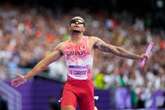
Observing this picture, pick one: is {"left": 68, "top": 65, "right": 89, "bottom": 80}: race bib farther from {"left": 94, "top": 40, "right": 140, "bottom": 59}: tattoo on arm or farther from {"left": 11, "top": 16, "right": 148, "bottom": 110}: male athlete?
{"left": 94, "top": 40, "right": 140, "bottom": 59}: tattoo on arm

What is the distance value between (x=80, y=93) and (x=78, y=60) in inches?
20.6

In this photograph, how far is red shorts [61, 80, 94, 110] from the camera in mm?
9680

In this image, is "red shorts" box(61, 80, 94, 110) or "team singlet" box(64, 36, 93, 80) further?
"team singlet" box(64, 36, 93, 80)

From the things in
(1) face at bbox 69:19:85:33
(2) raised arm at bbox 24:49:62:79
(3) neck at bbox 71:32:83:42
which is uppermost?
(1) face at bbox 69:19:85:33

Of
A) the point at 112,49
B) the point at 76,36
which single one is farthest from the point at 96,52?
the point at 76,36

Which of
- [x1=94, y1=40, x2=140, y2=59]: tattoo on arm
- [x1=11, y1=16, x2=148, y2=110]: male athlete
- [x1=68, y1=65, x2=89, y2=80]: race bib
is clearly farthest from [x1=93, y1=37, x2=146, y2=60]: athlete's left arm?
[x1=68, y1=65, x2=89, y2=80]: race bib

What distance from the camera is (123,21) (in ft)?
90.5

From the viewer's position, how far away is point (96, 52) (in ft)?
70.3

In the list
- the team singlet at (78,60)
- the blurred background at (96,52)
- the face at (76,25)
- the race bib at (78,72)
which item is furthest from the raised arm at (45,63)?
the blurred background at (96,52)

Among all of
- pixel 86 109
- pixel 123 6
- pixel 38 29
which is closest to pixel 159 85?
pixel 38 29

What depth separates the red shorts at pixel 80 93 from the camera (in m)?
9.68

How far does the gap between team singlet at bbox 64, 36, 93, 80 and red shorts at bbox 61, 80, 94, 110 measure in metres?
0.10

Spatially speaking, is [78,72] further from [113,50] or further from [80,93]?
[113,50]

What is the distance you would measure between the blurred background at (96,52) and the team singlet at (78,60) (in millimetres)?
4875
